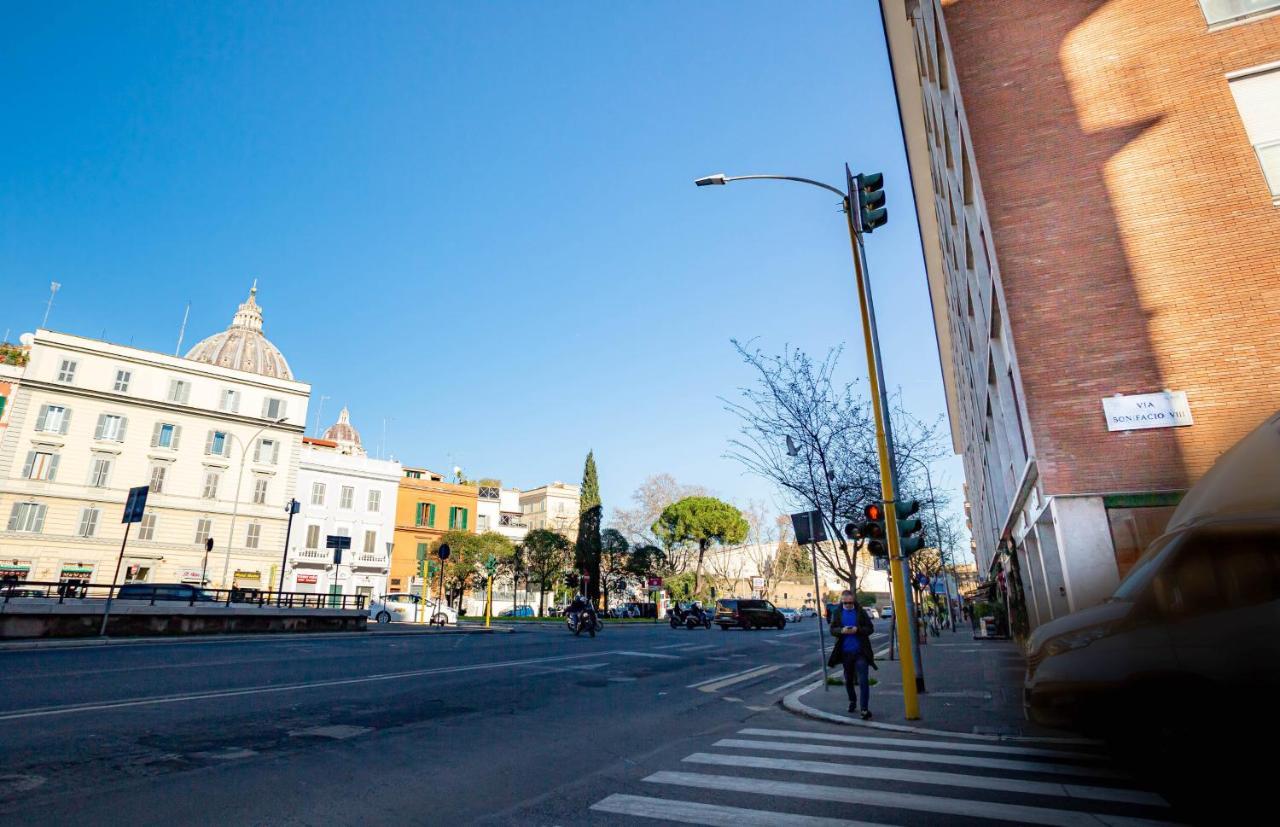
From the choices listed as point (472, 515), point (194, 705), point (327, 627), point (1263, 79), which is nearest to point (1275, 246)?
point (1263, 79)

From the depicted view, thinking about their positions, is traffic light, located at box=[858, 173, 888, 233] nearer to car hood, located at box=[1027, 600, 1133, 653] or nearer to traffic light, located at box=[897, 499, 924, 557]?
traffic light, located at box=[897, 499, 924, 557]

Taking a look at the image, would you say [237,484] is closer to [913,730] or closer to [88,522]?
[88,522]

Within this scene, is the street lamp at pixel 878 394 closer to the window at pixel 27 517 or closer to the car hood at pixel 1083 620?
the car hood at pixel 1083 620

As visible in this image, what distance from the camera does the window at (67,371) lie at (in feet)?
140

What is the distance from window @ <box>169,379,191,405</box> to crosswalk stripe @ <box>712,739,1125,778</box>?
52595 millimetres

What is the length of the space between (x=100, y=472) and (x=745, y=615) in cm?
4344

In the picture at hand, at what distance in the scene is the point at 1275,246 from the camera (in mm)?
10852

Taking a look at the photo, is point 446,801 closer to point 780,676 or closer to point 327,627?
point 780,676

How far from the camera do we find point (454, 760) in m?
5.81

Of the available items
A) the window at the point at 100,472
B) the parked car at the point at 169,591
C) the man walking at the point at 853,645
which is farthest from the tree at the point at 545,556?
the man walking at the point at 853,645

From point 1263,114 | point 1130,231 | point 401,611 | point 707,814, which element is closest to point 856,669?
point 707,814

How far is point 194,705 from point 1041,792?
8.75 meters

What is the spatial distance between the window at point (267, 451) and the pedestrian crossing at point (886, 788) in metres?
51.3

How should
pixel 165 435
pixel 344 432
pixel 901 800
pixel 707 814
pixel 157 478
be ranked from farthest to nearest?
pixel 344 432, pixel 165 435, pixel 157 478, pixel 901 800, pixel 707 814
